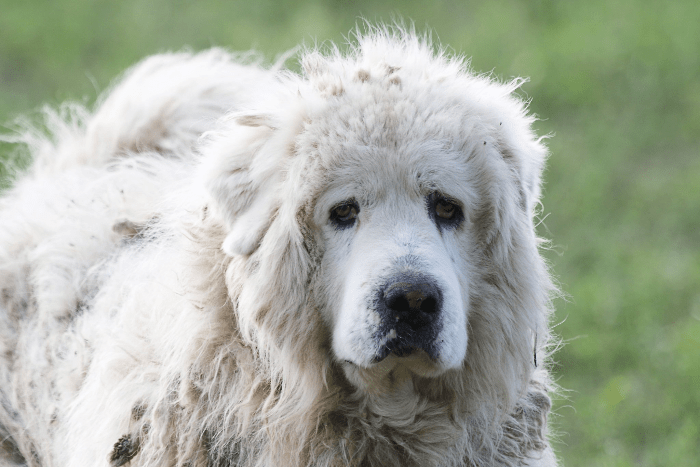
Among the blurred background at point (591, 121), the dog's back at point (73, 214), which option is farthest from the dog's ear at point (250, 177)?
the blurred background at point (591, 121)

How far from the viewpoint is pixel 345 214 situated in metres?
3.68

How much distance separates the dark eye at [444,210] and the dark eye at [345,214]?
313 millimetres

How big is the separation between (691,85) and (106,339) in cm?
876

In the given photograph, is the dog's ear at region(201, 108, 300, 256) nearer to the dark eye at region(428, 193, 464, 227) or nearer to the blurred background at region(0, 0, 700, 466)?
the dark eye at region(428, 193, 464, 227)

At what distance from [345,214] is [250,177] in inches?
17.5

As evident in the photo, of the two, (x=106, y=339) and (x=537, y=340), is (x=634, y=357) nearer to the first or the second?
(x=537, y=340)

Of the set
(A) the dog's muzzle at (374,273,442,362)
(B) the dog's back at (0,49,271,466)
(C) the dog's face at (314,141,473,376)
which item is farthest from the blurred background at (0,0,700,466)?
(A) the dog's muzzle at (374,273,442,362)

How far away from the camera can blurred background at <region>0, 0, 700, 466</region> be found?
639cm

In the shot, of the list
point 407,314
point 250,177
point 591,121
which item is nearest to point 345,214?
point 250,177

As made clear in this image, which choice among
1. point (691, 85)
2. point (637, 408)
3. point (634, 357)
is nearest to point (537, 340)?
point (637, 408)

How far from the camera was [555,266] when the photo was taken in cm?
821

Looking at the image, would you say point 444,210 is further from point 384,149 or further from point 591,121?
point 591,121

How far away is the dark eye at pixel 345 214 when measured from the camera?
3.65 metres

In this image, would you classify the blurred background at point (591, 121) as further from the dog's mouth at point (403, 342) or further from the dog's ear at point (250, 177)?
the dog's ear at point (250, 177)
